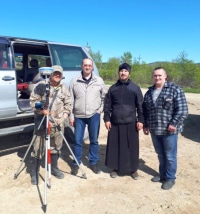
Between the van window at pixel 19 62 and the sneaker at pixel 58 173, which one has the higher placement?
the van window at pixel 19 62

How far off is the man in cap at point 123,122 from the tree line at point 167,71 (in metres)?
27.6

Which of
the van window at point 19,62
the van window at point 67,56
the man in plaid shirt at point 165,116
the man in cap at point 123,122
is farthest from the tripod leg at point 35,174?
the van window at point 19,62

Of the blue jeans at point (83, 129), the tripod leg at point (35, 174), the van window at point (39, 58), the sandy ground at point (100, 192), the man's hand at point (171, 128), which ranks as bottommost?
the sandy ground at point (100, 192)

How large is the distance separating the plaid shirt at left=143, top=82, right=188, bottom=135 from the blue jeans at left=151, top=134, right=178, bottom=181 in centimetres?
12

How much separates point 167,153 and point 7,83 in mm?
2737

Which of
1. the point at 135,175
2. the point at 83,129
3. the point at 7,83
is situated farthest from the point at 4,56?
the point at 135,175

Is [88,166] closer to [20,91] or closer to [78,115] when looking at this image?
[78,115]

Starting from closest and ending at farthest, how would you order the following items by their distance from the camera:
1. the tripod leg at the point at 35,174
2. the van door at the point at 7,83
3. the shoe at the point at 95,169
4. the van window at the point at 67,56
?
the tripod leg at the point at 35,174 → the van door at the point at 7,83 → the shoe at the point at 95,169 → the van window at the point at 67,56

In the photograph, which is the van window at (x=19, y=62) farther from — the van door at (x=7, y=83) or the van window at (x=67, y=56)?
the van door at (x=7, y=83)

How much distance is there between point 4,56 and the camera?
435 centimetres

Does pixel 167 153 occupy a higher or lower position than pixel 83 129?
lower

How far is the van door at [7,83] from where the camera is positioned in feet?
13.6

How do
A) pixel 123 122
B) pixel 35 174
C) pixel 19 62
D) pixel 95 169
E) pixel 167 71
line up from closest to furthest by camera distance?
pixel 35 174 → pixel 123 122 → pixel 95 169 → pixel 19 62 → pixel 167 71

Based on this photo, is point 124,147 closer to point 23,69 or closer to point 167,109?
point 167,109
